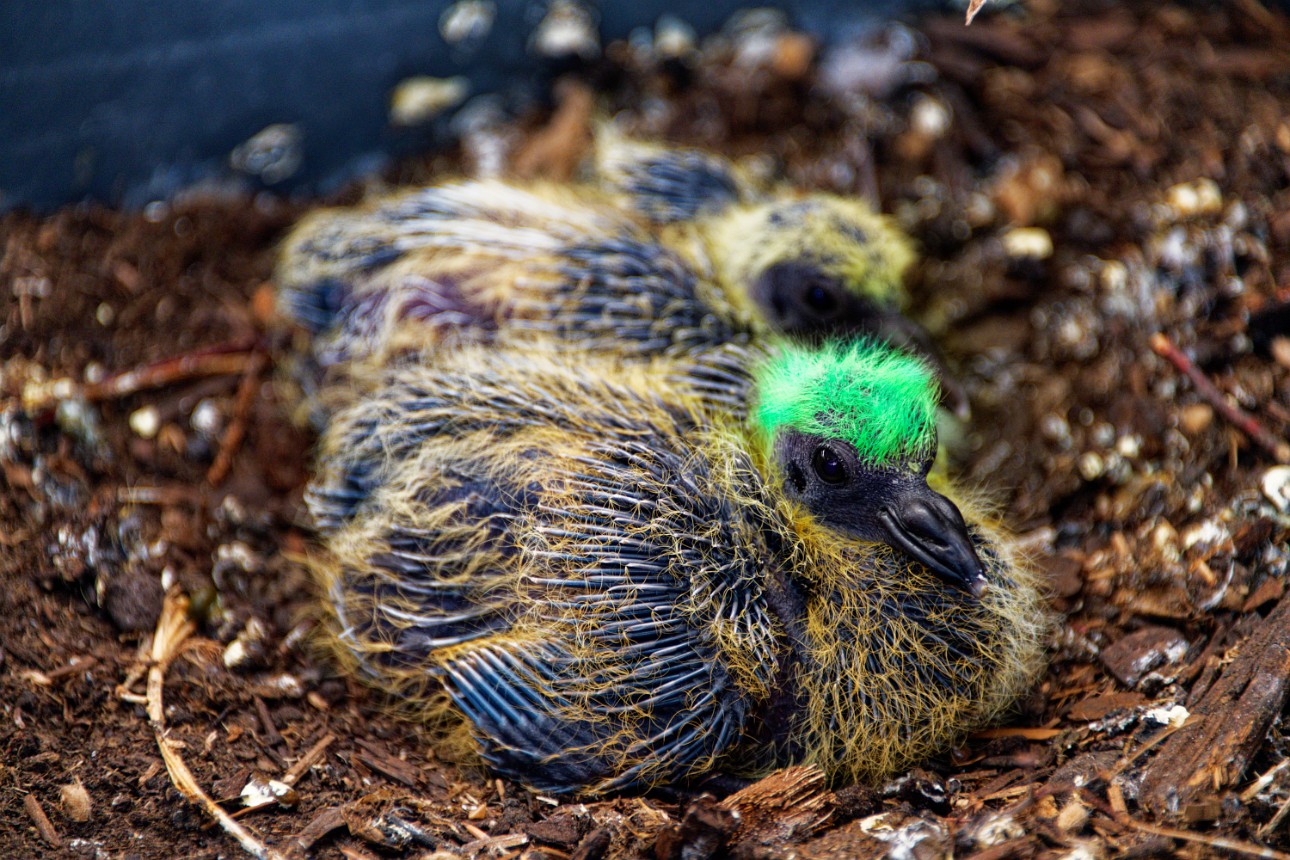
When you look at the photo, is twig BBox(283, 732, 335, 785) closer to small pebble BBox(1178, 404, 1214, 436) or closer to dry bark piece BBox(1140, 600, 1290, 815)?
dry bark piece BBox(1140, 600, 1290, 815)

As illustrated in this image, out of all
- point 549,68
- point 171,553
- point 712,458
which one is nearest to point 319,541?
point 171,553

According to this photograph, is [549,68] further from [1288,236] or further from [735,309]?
[1288,236]

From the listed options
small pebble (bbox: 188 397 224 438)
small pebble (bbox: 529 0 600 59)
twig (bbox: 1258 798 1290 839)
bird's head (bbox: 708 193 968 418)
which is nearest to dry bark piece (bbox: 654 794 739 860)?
twig (bbox: 1258 798 1290 839)

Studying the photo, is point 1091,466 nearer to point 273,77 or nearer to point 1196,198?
point 1196,198

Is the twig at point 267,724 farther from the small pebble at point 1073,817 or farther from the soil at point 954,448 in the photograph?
the small pebble at point 1073,817

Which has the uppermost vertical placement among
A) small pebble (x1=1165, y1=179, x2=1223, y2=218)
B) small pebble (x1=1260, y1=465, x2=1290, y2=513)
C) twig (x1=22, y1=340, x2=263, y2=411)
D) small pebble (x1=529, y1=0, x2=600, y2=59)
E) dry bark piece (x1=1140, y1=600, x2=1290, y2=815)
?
small pebble (x1=1165, y1=179, x2=1223, y2=218)

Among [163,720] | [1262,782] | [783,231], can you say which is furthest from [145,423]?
[1262,782]
